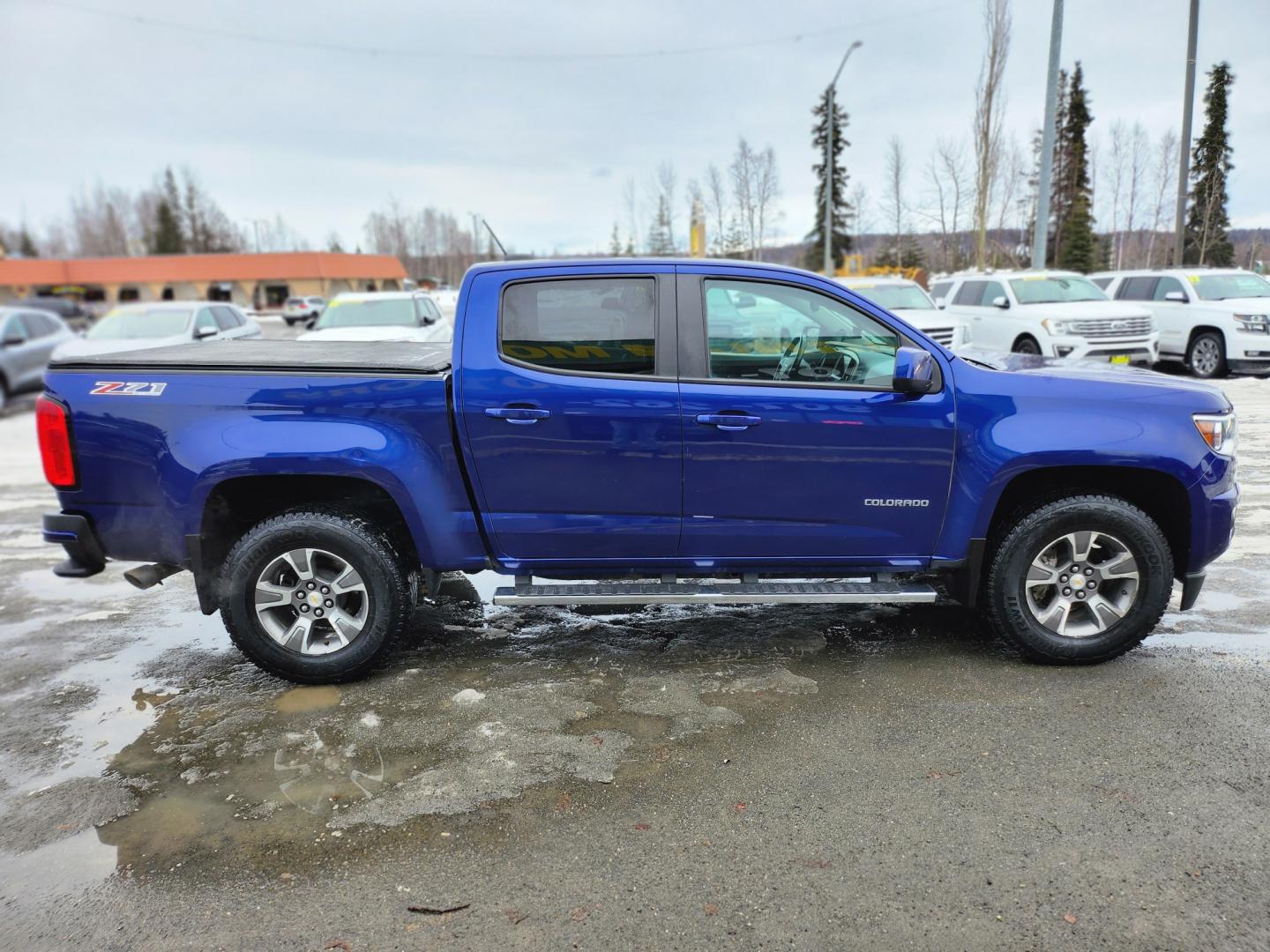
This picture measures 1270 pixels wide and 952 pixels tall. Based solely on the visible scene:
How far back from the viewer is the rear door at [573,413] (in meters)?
4.05

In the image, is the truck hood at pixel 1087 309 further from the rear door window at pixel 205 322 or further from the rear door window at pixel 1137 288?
the rear door window at pixel 205 322

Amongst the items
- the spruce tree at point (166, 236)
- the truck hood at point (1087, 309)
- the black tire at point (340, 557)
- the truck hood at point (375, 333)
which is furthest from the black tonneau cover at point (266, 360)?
the spruce tree at point (166, 236)

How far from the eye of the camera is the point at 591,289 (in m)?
4.25

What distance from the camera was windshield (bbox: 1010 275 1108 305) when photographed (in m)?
14.8

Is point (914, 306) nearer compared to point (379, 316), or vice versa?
point (379, 316)

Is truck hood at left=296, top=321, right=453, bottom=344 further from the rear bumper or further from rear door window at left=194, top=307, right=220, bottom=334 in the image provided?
the rear bumper

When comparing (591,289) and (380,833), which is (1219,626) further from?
(380,833)

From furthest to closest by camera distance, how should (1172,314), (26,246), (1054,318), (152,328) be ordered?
(26,246) → (152,328) → (1172,314) → (1054,318)

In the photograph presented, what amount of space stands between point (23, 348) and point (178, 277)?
61372mm

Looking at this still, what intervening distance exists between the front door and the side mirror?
10 centimetres

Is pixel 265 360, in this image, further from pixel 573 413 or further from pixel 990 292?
pixel 990 292

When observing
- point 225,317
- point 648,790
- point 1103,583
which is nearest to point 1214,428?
point 1103,583

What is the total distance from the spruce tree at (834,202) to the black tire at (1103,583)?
4804cm

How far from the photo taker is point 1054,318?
13812mm
